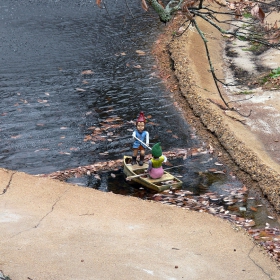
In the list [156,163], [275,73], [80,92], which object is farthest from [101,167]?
[275,73]

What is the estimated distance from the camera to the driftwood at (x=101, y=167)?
13.0 m

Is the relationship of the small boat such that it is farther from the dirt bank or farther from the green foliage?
the green foliage

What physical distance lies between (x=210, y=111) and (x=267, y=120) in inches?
66.6

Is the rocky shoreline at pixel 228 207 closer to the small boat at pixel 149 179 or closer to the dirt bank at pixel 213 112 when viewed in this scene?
the small boat at pixel 149 179

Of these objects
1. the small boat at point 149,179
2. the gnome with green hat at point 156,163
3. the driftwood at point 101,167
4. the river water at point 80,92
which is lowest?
the river water at point 80,92

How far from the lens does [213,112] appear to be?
16625 mm

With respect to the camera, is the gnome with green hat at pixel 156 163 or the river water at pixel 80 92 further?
the river water at pixel 80 92

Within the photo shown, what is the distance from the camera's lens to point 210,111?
16719mm

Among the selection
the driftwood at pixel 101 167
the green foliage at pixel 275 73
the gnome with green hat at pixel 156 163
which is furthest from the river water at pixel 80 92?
the green foliage at pixel 275 73

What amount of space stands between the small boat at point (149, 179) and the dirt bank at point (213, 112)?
1.88 m

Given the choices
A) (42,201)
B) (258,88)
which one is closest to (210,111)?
(258,88)

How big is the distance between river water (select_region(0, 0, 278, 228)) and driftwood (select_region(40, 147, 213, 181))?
25cm

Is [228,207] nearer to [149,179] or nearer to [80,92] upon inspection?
[149,179]

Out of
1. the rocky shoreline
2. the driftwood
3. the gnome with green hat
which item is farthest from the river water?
the gnome with green hat
